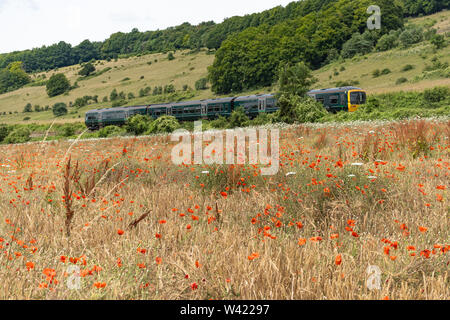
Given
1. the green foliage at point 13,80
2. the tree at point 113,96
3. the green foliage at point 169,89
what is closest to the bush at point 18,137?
the green foliage at point 169,89

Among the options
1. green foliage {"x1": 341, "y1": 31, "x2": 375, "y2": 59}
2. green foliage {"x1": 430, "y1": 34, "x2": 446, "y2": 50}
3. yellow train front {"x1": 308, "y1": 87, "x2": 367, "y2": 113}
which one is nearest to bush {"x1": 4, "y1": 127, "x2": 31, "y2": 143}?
yellow train front {"x1": 308, "y1": 87, "x2": 367, "y2": 113}

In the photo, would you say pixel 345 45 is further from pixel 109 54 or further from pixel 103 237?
pixel 109 54

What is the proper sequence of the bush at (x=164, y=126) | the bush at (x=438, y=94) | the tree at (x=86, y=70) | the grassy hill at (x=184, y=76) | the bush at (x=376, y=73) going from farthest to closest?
the tree at (x=86, y=70), the bush at (x=376, y=73), the grassy hill at (x=184, y=76), the bush at (x=438, y=94), the bush at (x=164, y=126)

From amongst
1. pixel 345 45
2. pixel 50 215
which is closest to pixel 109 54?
pixel 345 45

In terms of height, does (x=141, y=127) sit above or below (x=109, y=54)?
below

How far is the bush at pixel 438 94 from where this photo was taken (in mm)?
26484

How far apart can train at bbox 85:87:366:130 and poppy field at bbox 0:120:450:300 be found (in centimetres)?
2589

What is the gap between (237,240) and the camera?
2.73 metres

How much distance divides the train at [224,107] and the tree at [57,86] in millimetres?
51510

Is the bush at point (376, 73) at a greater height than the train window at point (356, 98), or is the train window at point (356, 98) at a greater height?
the bush at point (376, 73)

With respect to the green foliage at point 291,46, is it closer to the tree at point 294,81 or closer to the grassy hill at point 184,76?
the grassy hill at point 184,76

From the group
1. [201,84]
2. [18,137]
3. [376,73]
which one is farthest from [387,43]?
[18,137]

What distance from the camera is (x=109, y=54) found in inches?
4990

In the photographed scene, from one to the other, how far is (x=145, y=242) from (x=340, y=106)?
2944 cm
